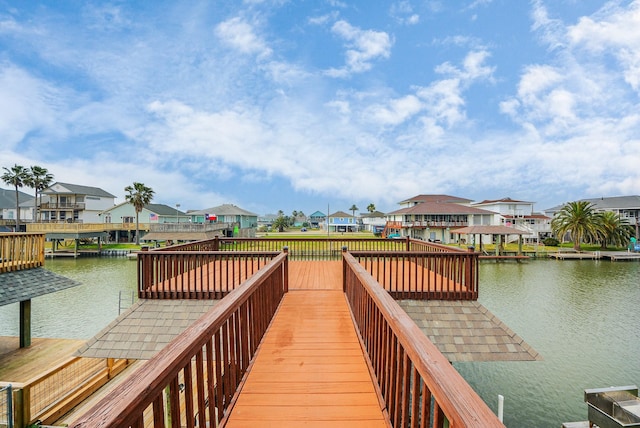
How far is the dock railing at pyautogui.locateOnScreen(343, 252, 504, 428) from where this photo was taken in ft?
3.27

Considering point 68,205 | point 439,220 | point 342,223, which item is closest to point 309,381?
point 439,220

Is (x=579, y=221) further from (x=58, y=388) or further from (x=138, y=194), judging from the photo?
(x=138, y=194)

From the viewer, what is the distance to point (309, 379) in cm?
285

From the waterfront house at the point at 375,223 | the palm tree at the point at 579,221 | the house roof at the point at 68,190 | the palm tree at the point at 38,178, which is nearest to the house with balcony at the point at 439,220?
the palm tree at the point at 579,221

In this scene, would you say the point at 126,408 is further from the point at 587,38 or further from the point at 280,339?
the point at 587,38

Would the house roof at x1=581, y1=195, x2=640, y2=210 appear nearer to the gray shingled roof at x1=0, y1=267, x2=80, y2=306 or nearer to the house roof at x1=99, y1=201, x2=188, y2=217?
the gray shingled roof at x1=0, y1=267, x2=80, y2=306

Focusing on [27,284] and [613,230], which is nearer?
[27,284]

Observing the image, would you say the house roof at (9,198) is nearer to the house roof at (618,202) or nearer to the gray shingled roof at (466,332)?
the gray shingled roof at (466,332)

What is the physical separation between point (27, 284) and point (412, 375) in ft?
33.9

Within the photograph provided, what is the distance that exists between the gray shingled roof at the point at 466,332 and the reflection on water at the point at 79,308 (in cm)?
1099

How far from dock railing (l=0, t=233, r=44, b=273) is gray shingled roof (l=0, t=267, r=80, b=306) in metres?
0.17

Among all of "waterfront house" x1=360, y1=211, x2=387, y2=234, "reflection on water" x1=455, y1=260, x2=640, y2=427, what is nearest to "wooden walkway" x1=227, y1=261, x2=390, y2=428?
"reflection on water" x1=455, y1=260, x2=640, y2=427

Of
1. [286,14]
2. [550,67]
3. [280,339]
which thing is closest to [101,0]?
[286,14]

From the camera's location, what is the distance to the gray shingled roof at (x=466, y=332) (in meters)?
Result: 4.80
